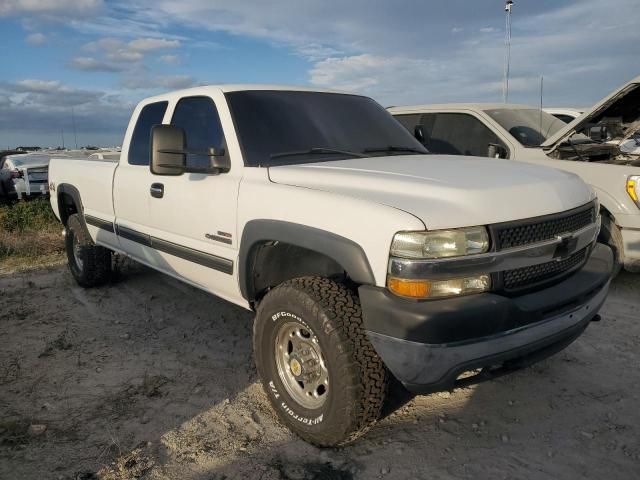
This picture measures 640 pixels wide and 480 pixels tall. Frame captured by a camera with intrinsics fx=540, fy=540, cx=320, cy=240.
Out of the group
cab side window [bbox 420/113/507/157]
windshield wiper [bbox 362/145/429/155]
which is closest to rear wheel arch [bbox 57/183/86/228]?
windshield wiper [bbox 362/145/429/155]

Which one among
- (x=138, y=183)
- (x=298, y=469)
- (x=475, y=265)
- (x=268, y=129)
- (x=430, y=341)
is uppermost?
(x=268, y=129)

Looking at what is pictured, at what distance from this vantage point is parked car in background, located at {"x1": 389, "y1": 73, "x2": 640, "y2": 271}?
4.95 metres

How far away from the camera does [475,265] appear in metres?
2.38

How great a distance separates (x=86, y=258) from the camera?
5727 mm

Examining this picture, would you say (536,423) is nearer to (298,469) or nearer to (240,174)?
(298,469)

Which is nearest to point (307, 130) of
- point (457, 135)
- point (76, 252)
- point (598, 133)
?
point (457, 135)

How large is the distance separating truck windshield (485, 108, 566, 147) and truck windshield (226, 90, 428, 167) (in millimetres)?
2701

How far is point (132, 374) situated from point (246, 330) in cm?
108

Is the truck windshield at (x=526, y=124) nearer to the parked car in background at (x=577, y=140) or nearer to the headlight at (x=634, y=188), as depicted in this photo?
the parked car in background at (x=577, y=140)

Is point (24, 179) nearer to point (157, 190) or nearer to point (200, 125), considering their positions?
point (157, 190)

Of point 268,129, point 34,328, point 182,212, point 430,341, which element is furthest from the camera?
point 34,328

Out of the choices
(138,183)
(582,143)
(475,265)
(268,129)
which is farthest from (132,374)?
(582,143)

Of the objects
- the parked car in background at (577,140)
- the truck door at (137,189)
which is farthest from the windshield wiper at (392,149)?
the truck door at (137,189)

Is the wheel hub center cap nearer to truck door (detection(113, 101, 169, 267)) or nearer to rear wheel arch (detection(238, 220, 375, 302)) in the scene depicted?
rear wheel arch (detection(238, 220, 375, 302))
